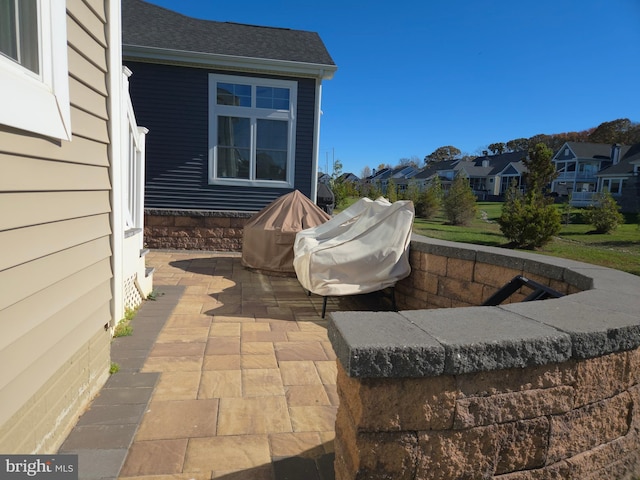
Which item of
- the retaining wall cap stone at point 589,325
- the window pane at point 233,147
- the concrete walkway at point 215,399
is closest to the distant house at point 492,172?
the window pane at point 233,147

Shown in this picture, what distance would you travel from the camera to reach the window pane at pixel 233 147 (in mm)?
8984

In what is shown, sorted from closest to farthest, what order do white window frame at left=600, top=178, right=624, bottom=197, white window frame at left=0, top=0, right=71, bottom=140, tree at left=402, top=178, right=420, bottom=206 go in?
white window frame at left=0, top=0, right=71, bottom=140
tree at left=402, top=178, right=420, bottom=206
white window frame at left=600, top=178, right=624, bottom=197

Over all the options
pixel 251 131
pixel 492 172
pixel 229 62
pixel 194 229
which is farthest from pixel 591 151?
pixel 194 229

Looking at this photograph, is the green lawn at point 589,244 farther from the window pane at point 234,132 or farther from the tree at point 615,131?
the tree at point 615,131

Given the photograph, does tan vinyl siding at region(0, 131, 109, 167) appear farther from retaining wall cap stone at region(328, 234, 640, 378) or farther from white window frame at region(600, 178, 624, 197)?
white window frame at region(600, 178, 624, 197)

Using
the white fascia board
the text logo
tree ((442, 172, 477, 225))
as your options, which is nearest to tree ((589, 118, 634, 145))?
tree ((442, 172, 477, 225))

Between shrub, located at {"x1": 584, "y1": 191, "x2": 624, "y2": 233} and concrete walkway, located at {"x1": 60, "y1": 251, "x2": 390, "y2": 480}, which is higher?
shrub, located at {"x1": 584, "y1": 191, "x2": 624, "y2": 233}

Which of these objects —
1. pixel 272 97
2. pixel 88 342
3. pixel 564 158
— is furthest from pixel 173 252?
pixel 564 158

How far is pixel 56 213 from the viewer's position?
197 centimetres

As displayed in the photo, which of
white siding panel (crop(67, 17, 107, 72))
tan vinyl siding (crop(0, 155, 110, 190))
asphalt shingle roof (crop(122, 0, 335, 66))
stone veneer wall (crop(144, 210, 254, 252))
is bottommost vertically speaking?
stone veneer wall (crop(144, 210, 254, 252))

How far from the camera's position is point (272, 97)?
8945 mm

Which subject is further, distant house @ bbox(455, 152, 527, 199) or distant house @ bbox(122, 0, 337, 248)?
distant house @ bbox(455, 152, 527, 199)

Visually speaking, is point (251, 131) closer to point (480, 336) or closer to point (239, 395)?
point (239, 395)

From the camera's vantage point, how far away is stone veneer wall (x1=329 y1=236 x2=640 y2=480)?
1.36 m
